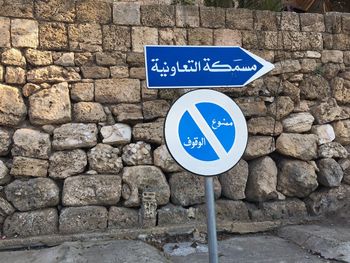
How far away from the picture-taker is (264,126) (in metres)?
4.82

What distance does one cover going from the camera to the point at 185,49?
2602 mm

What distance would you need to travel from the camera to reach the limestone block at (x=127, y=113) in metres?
4.43

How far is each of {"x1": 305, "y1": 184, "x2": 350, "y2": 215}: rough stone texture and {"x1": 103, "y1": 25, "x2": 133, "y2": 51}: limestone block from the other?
2.64 meters

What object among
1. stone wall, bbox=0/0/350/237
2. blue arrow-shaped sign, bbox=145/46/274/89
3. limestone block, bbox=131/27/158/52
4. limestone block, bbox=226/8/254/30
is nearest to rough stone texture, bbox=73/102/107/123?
stone wall, bbox=0/0/350/237

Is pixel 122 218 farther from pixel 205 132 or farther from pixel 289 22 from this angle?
pixel 289 22

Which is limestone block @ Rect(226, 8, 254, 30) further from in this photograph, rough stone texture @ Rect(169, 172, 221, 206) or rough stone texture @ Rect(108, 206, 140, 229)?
rough stone texture @ Rect(108, 206, 140, 229)

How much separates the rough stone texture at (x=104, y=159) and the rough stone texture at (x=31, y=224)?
0.61m

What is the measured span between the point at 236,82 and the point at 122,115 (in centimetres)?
192

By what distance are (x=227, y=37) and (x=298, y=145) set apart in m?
1.44

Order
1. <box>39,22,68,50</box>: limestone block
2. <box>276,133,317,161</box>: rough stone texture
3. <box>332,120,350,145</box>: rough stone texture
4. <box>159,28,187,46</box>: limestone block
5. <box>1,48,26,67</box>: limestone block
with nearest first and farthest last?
<box>1,48,26,67</box>: limestone block, <box>39,22,68,50</box>: limestone block, <box>159,28,187,46</box>: limestone block, <box>276,133,317,161</box>: rough stone texture, <box>332,120,350,145</box>: rough stone texture

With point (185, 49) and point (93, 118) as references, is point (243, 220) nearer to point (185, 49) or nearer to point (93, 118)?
point (93, 118)

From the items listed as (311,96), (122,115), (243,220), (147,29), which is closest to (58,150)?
(122,115)

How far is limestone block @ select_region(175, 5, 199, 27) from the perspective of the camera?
15.3 ft

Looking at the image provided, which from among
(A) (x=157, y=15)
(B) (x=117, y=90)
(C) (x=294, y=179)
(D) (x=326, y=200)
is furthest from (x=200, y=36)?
(D) (x=326, y=200)
